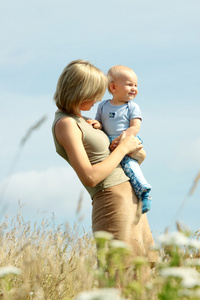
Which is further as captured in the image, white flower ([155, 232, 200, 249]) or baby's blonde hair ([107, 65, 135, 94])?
baby's blonde hair ([107, 65, 135, 94])

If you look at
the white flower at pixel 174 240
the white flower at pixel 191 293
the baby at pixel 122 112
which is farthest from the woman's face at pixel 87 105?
the white flower at pixel 191 293

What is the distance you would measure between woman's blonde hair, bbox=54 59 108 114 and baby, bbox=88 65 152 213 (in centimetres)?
46

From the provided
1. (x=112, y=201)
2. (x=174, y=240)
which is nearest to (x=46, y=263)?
(x=112, y=201)

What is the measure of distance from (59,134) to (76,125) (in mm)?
144

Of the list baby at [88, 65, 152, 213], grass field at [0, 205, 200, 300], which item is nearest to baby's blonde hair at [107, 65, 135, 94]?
baby at [88, 65, 152, 213]

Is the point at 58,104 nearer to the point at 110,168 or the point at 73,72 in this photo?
the point at 73,72

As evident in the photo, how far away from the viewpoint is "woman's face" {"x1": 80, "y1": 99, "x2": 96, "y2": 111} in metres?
3.57

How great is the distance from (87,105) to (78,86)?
192 mm

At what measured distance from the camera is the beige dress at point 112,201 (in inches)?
137

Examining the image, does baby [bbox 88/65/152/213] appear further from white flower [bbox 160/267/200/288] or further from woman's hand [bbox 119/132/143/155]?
white flower [bbox 160/267/200/288]

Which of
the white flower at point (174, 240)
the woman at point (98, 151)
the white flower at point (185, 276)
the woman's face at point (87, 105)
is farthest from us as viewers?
the woman's face at point (87, 105)

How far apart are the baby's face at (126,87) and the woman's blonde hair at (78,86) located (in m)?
0.72

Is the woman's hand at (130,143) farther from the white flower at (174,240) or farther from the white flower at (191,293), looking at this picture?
the white flower at (191,293)

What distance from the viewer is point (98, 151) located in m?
3.52
